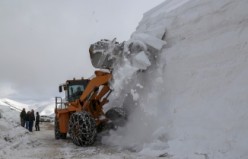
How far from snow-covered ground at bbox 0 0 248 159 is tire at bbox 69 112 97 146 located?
28 centimetres

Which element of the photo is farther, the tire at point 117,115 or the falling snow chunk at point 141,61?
the tire at point 117,115

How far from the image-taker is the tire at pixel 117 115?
472 inches

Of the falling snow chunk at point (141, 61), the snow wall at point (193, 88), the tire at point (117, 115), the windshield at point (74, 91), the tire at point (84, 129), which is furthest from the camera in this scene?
the windshield at point (74, 91)

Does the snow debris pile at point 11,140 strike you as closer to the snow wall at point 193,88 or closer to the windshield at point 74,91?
the windshield at point 74,91

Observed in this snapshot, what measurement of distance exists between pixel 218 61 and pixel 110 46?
12.2 ft

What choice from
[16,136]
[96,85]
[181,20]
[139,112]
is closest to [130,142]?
[139,112]

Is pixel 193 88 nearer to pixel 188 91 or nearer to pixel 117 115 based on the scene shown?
pixel 188 91

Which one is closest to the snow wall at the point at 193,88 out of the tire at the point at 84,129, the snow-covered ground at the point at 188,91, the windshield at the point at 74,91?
the snow-covered ground at the point at 188,91

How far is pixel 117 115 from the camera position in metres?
12.1

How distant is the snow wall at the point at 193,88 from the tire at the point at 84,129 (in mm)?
867

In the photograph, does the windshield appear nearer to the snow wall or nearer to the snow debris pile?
the snow debris pile

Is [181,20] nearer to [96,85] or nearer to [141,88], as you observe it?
[141,88]

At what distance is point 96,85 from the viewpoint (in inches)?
464

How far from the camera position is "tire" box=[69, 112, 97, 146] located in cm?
1120
